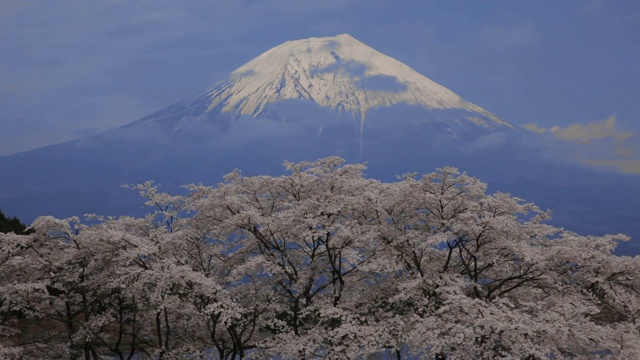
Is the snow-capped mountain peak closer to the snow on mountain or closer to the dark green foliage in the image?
the snow on mountain

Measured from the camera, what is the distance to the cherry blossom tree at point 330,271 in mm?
15219

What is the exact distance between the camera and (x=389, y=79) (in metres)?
177

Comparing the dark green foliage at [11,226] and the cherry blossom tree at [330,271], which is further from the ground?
the dark green foliage at [11,226]

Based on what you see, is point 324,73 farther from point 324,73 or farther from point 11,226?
point 11,226

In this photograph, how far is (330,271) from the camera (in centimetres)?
1764

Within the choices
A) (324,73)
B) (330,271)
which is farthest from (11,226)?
(324,73)

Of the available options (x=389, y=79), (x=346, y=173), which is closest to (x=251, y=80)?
(x=389, y=79)

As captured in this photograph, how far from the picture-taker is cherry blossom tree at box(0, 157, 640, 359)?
49.9ft

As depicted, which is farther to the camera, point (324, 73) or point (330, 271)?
point (324, 73)

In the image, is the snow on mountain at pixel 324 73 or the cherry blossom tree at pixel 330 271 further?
the snow on mountain at pixel 324 73

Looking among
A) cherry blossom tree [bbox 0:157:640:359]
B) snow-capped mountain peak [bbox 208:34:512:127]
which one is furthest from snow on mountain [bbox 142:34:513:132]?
cherry blossom tree [bbox 0:157:640:359]

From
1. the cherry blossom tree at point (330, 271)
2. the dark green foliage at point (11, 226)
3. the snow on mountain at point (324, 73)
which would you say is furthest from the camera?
the snow on mountain at point (324, 73)

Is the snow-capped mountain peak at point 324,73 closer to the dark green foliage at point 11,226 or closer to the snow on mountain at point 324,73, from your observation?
the snow on mountain at point 324,73

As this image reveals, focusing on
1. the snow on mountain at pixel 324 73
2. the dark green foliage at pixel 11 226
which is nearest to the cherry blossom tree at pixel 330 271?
the dark green foliage at pixel 11 226
